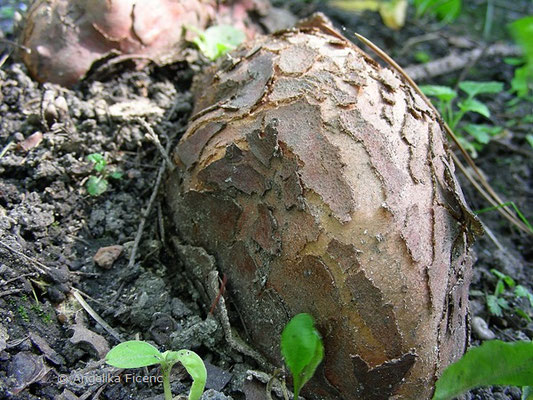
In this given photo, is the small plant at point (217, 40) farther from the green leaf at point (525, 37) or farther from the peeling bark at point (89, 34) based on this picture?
the green leaf at point (525, 37)

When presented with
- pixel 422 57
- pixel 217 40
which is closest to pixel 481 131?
pixel 422 57

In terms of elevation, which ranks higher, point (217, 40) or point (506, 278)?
point (217, 40)

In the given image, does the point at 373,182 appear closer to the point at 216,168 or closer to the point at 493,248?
the point at 216,168

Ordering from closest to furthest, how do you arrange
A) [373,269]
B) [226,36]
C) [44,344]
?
1. [373,269]
2. [44,344]
3. [226,36]

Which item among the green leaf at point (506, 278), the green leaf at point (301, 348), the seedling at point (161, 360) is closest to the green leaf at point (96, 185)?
the seedling at point (161, 360)

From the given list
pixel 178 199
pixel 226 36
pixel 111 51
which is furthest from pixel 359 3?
pixel 178 199

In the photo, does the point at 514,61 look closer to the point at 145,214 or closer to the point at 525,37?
the point at 525,37

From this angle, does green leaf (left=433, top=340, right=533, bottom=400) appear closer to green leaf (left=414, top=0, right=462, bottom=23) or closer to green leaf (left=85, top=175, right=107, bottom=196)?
green leaf (left=85, top=175, right=107, bottom=196)
